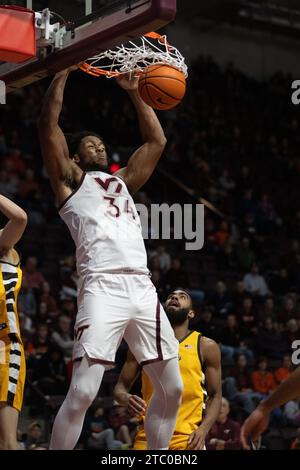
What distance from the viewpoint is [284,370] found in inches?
562

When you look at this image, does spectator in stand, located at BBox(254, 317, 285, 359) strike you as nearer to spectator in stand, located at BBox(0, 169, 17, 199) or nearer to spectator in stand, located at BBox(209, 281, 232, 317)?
spectator in stand, located at BBox(209, 281, 232, 317)

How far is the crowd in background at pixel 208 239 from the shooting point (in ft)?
40.8

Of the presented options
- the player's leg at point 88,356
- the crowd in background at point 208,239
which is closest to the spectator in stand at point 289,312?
the crowd in background at point 208,239

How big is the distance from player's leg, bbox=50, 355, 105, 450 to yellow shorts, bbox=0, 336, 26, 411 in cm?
54

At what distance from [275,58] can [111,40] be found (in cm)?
1872

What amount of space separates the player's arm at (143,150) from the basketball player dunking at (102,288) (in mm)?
65

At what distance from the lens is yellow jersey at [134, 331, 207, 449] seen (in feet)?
23.0

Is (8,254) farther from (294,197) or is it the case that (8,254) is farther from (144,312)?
(294,197)

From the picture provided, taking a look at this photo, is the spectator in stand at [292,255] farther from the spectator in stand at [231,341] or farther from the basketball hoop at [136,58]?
the basketball hoop at [136,58]

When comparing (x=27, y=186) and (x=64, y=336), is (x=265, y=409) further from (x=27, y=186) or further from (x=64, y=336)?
(x=27, y=186)

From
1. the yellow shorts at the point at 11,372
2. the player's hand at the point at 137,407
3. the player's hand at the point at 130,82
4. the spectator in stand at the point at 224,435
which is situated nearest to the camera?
the yellow shorts at the point at 11,372

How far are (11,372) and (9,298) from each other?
18.9 inches

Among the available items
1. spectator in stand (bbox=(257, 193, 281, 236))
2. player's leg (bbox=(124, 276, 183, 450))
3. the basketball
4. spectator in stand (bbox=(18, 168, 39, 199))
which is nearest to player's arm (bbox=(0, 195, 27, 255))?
player's leg (bbox=(124, 276, 183, 450))
